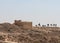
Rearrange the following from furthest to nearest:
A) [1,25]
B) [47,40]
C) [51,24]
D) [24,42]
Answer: [51,24] → [1,25] → [47,40] → [24,42]

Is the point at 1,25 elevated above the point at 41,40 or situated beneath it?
elevated above

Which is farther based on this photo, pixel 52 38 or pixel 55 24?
pixel 55 24

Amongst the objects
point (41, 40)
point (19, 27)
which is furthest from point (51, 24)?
point (41, 40)

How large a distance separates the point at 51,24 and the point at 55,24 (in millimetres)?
843

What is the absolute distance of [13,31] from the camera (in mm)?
25812

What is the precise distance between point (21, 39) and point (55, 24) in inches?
797

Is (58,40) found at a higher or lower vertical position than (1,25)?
lower

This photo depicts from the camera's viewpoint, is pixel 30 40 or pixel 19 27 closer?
pixel 30 40

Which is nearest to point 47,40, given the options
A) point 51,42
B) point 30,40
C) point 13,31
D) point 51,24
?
point 51,42

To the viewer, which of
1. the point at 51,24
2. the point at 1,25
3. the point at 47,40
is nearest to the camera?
the point at 47,40

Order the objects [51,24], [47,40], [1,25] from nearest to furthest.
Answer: [47,40] < [1,25] < [51,24]

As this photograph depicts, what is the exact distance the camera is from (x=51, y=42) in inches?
969

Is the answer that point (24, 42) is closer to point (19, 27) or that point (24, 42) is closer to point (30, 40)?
point (30, 40)

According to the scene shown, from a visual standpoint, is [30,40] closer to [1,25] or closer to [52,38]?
[52,38]
